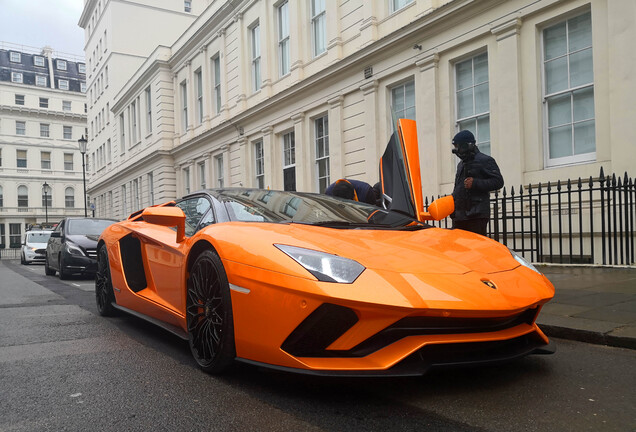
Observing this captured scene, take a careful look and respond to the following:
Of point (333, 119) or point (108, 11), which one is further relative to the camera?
point (108, 11)

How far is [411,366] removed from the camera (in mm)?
2348

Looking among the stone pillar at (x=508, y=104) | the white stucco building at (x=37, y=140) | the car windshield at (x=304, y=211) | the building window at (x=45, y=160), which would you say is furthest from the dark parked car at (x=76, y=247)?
the building window at (x=45, y=160)

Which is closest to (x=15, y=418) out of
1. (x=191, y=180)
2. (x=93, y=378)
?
(x=93, y=378)

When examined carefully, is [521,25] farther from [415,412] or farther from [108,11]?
[108,11]

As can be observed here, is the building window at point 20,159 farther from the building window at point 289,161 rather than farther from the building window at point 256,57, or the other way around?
the building window at point 289,161

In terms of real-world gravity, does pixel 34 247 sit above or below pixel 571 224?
below

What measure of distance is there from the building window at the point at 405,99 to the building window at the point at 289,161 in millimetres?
4793

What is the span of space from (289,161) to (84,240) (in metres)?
7.66

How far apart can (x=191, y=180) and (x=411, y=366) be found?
75.7ft

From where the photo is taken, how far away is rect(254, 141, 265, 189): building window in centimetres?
1844

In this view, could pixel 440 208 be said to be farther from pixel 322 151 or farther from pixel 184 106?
pixel 184 106

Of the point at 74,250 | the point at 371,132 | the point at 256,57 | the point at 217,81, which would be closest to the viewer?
the point at 74,250

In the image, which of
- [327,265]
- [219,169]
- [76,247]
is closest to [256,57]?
[219,169]

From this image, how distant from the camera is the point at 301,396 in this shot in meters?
2.63
